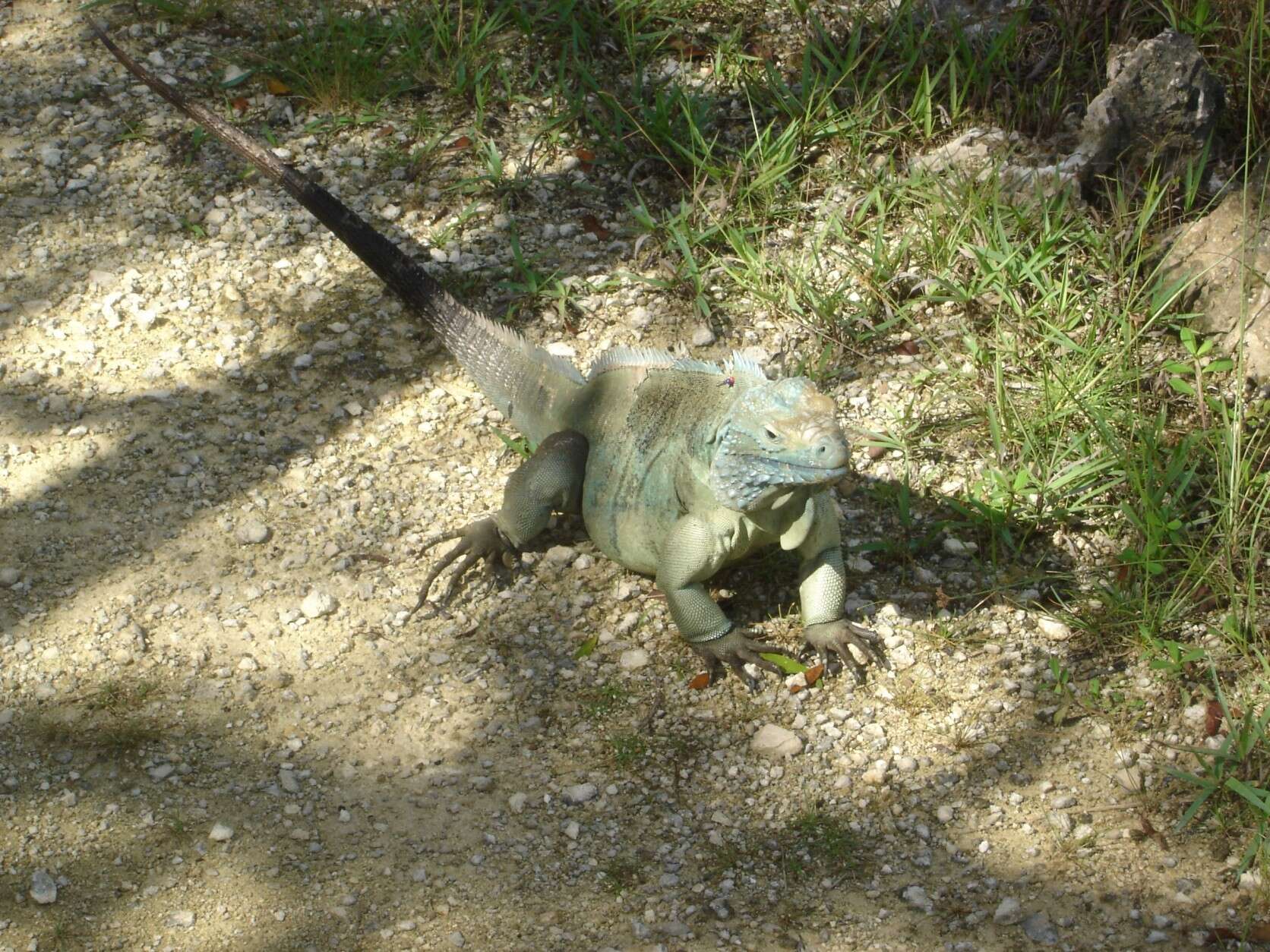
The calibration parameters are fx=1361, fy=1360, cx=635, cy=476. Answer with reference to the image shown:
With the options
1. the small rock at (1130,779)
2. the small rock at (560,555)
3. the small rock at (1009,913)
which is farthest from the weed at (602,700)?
the small rock at (1130,779)

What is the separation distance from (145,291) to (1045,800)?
3509mm

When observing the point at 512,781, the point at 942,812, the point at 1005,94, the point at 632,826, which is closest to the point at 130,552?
the point at 512,781

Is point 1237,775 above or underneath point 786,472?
underneath

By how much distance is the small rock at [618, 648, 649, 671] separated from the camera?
386 cm

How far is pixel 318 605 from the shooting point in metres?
3.97

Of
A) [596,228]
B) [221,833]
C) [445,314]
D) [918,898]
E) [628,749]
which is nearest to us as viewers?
[918,898]

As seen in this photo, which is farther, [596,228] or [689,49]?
[689,49]

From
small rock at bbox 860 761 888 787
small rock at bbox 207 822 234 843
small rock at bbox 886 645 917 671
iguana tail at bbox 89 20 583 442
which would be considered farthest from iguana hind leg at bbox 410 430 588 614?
small rock at bbox 860 761 888 787

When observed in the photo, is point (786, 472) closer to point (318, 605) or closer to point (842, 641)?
point (842, 641)

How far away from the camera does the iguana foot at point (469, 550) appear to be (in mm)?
4059

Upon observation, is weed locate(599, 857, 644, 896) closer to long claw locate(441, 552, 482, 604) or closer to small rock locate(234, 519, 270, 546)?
long claw locate(441, 552, 482, 604)

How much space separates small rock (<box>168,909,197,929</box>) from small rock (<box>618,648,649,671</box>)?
130cm

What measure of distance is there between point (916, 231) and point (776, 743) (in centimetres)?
213

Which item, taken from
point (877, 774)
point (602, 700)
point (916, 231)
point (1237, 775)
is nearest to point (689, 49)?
point (916, 231)
